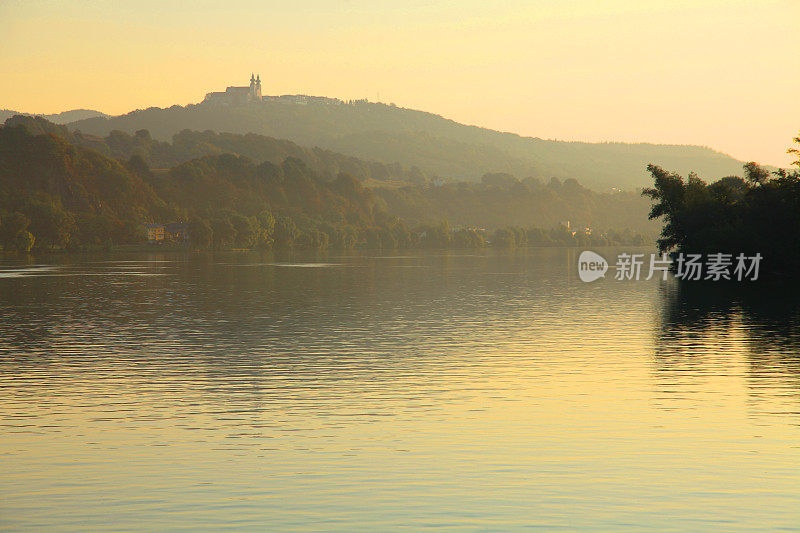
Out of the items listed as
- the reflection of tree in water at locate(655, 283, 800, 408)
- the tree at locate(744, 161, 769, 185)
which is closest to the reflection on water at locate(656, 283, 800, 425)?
the reflection of tree in water at locate(655, 283, 800, 408)

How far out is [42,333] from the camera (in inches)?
1825

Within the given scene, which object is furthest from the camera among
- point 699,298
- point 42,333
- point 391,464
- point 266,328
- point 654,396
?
point 699,298

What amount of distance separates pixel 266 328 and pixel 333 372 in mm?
18047

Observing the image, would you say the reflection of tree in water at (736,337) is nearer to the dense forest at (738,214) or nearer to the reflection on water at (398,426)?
the reflection on water at (398,426)

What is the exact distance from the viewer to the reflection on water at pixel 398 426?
51.3 ft

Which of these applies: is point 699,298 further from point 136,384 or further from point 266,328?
point 136,384

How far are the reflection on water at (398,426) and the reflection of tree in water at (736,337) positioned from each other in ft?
0.84

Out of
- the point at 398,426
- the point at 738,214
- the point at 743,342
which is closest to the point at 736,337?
the point at 743,342

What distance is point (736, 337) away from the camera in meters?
45.6

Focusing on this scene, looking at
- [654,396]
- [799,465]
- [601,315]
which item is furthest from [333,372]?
[601,315]

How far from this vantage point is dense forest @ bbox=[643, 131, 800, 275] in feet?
308

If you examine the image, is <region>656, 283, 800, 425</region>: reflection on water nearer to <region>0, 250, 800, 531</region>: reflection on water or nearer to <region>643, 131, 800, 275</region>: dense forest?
<region>0, 250, 800, 531</region>: reflection on water

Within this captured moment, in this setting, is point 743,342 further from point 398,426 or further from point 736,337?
point 398,426

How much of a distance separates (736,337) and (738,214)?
238 ft
